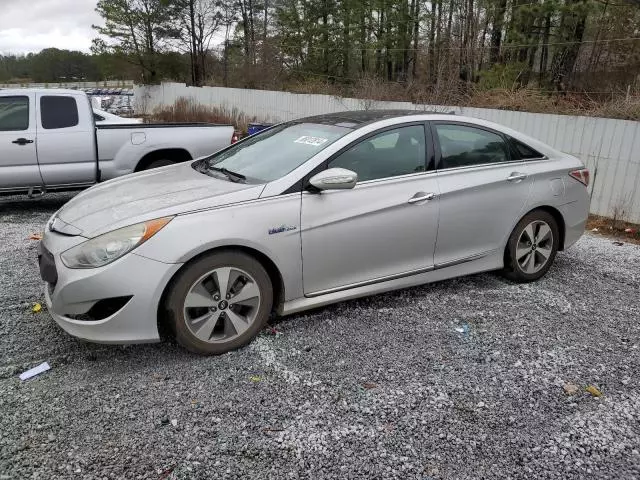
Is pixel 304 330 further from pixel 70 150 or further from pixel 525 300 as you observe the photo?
pixel 70 150

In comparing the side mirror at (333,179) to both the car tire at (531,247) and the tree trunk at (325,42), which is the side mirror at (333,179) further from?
the tree trunk at (325,42)

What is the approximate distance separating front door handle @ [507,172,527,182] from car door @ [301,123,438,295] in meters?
0.82

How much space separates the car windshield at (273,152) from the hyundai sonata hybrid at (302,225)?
2 centimetres

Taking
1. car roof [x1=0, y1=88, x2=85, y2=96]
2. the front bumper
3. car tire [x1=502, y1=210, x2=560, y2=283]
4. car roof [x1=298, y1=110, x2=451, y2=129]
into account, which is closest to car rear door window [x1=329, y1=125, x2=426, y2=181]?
car roof [x1=298, y1=110, x2=451, y2=129]

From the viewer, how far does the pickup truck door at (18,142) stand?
7.05 meters

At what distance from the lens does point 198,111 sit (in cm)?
2434

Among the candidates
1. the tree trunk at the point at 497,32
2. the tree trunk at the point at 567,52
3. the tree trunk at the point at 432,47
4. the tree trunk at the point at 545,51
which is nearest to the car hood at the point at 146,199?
the tree trunk at the point at 567,52

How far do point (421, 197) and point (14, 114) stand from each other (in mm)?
5994

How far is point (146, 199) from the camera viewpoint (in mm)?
3586

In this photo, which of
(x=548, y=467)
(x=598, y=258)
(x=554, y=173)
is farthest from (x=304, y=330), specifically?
(x=598, y=258)

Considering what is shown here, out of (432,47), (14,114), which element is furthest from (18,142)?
(432,47)

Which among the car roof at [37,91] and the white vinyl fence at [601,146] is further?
the white vinyl fence at [601,146]

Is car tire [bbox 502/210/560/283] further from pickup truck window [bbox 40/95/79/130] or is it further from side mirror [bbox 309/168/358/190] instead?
pickup truck window [bbox 40/95/79/130]

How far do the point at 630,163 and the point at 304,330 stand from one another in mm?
5846
